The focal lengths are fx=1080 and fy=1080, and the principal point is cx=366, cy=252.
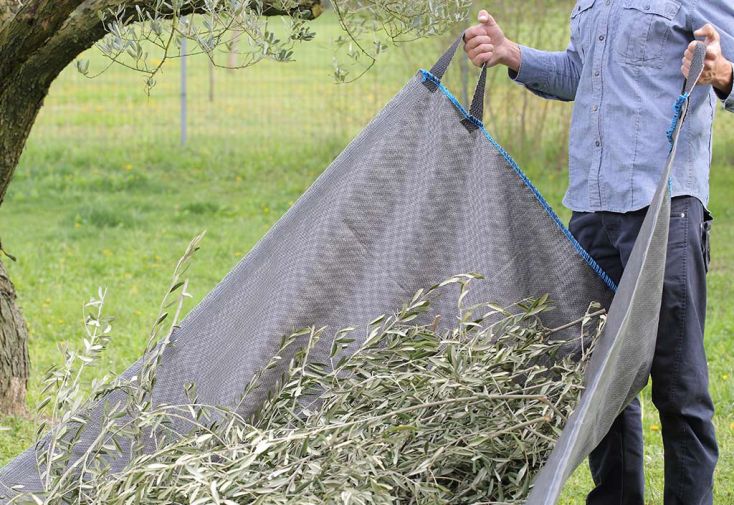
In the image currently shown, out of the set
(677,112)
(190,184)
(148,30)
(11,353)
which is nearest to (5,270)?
(11,353)

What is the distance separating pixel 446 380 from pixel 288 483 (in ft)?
1.35

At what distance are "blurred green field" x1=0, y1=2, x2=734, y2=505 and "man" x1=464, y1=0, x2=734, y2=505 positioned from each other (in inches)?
30.3

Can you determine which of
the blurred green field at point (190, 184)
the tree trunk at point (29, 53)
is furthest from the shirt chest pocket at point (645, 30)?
the blurred green field at point (190, 184)

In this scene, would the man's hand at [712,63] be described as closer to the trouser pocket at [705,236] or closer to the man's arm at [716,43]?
the man's arm at [716,43]

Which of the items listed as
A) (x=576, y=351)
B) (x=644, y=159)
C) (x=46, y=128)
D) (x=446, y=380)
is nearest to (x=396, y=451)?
(x=446, y=380)

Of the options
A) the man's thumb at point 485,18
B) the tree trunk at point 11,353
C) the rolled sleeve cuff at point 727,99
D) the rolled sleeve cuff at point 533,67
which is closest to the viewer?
the rolled sleeve cuff at point 727,99

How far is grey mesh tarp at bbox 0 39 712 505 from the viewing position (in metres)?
2.57

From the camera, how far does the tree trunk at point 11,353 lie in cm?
372

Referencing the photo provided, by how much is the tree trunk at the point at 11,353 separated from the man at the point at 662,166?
6.45 feet

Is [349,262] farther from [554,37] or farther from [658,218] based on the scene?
[554,37]

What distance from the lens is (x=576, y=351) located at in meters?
2.60

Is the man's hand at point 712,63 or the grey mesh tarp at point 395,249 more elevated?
the man's hand at point 712,63

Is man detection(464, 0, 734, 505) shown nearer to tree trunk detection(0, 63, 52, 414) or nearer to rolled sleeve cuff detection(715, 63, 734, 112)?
rolled sleeve cuff detection(715, 63, 734, 112)

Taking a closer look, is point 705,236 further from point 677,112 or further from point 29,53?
point 29,53
